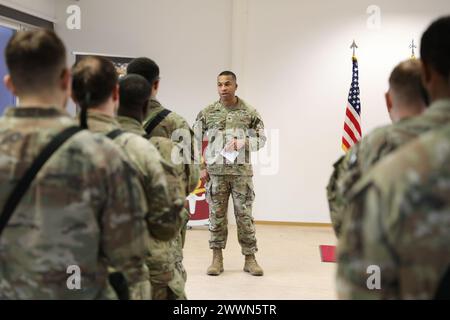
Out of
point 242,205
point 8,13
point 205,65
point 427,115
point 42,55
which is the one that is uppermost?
point 8,13

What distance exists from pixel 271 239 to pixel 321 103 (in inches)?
81.8

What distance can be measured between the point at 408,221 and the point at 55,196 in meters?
0.86

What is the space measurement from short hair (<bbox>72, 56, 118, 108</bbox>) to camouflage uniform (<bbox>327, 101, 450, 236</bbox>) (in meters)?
0.87

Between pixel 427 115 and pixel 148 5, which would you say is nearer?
pixel 427 115

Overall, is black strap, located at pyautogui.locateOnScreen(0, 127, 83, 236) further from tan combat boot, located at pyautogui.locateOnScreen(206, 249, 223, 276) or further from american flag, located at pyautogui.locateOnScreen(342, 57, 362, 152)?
american flag, located at pyautogui.locateOnScreen(342, 57, 362, 152)

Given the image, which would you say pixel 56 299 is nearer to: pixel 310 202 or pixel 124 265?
pixel 124 265

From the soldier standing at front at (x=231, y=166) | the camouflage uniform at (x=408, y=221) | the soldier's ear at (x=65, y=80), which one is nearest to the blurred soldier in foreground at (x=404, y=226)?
the camouflage uniform at (x=408, y=221)

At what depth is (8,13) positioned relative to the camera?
246 inches

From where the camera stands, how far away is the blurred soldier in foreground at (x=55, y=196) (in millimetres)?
1281

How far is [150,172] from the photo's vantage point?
172cm

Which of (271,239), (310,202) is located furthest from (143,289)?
(310,202)

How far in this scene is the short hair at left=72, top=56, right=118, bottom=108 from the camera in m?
1.67

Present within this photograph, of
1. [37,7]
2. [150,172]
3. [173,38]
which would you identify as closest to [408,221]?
[150,172]

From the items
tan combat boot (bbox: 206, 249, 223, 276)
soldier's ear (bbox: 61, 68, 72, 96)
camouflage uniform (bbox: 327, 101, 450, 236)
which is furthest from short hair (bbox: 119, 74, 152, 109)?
tan combat boot (bbox: 206, 249, 223, 276)
